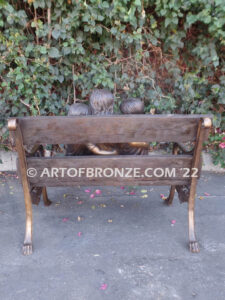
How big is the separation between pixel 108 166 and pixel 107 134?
0.26 meters

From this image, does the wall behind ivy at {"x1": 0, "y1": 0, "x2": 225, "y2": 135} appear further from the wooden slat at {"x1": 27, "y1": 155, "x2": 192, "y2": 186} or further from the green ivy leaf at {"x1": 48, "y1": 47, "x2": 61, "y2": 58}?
the wooden slat at {"x1": 27, "y1": 155, "x2": 192, "y2": 186}

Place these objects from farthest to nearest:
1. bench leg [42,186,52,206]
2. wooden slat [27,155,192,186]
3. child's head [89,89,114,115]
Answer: bench leg [42,186,52,206] < child's head [89,89,114,115] < wooden slat [27,155,192,186]

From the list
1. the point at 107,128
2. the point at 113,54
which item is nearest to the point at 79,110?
the point at 107,128

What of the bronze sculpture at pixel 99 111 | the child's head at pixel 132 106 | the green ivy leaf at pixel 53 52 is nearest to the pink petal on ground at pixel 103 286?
the bronze sculpture at pixel 99 111

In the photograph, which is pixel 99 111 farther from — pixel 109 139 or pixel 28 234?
pixel 28 234

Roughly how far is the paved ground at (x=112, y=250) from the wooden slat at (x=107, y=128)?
83 centimetres

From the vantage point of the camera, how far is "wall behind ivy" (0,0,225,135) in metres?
2.81

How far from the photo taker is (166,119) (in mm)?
1681

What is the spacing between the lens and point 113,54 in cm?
331

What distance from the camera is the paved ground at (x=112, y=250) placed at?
1.59m

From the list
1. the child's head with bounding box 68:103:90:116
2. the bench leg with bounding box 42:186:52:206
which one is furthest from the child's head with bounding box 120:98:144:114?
the bench leg with bounding box 42:186:52:206

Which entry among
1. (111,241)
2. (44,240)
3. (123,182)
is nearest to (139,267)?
(111,241)

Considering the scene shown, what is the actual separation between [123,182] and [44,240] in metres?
0.78

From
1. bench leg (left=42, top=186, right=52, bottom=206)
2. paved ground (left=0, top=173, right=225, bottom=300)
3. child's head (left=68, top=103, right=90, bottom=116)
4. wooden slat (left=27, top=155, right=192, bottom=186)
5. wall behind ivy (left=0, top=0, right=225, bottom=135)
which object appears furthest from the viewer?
wall behind ivy (left=0, top=0, right=225, bottom=135)
